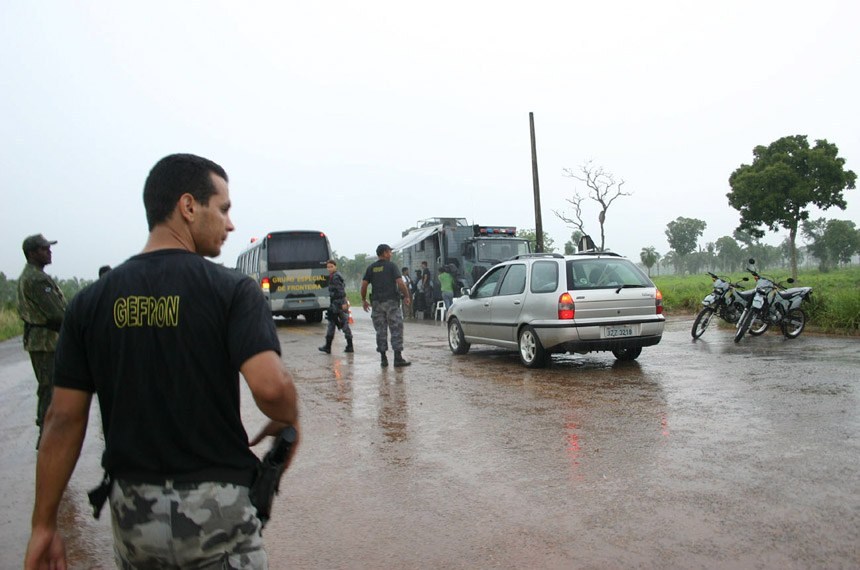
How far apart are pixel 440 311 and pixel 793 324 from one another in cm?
1199

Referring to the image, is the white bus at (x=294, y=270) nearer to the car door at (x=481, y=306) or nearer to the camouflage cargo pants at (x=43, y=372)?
the car door at (x=481, y=306)

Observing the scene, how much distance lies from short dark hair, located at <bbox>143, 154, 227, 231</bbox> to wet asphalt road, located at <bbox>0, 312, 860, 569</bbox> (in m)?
2.33

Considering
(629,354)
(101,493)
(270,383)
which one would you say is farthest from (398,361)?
(270,383)

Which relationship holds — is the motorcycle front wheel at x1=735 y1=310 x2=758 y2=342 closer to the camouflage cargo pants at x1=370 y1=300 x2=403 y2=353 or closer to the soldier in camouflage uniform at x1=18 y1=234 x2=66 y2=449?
the camouflage cargo pants at x1=370 y1=300 x2=403 y2=353

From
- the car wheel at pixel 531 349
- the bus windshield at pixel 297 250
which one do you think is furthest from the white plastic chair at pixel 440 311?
the car wheel at pixel 531 349

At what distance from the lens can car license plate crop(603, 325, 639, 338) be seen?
988cm

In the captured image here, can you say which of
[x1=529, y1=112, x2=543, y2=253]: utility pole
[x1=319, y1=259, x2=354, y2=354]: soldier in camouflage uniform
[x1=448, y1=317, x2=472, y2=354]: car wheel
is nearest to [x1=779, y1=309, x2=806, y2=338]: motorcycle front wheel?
[x1=448, y1=317, x2=472, y2=354]: car wheel

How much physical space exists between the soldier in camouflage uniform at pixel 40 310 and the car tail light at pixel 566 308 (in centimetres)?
632

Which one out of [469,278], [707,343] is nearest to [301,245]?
[469,278]

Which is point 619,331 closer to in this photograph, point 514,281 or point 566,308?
point 566,308

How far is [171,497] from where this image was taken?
188 centimetres

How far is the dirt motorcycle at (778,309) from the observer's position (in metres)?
12.7

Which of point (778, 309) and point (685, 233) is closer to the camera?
point (778, 309)

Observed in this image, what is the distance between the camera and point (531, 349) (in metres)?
10.4
